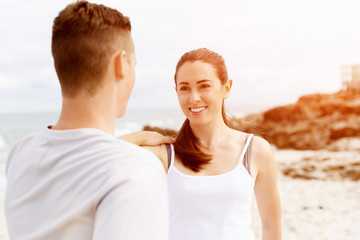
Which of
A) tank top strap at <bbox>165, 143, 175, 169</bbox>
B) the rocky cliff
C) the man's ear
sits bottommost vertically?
the rocky cliff

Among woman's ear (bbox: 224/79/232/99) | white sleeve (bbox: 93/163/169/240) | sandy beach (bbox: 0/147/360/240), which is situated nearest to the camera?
white sleeve (bbox: 93/163/169/240)

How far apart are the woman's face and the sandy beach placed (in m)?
4.50

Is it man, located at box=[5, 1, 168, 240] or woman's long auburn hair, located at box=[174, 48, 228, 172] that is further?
woman's long auburn hair, located at box=[174, 48, 228, 172]

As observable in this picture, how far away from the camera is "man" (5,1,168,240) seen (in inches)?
38.2

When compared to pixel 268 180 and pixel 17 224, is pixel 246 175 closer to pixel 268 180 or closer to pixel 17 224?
pixel 268 180

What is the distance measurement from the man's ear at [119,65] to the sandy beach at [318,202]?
5689 millimetres

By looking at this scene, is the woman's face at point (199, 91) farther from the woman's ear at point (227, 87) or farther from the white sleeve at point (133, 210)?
the white sleeve at point (133, 210)

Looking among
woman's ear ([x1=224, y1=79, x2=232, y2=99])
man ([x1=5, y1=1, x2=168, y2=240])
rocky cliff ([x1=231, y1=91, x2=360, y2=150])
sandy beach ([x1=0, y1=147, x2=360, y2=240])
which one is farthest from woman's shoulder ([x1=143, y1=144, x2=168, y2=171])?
rocky cliff ([x1=231, y1=91, x2=360, y2=150])

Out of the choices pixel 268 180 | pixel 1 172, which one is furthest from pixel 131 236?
pixel 1 172

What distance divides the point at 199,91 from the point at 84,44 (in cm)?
128

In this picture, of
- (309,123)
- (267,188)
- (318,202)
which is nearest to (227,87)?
(267,188)

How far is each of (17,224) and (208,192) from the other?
126 cm

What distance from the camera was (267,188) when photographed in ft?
7.97

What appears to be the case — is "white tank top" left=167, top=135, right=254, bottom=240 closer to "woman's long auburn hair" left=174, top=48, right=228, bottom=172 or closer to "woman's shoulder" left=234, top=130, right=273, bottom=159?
"woman's long auburn hair" left=174, top=48, right=228, bottom=172
